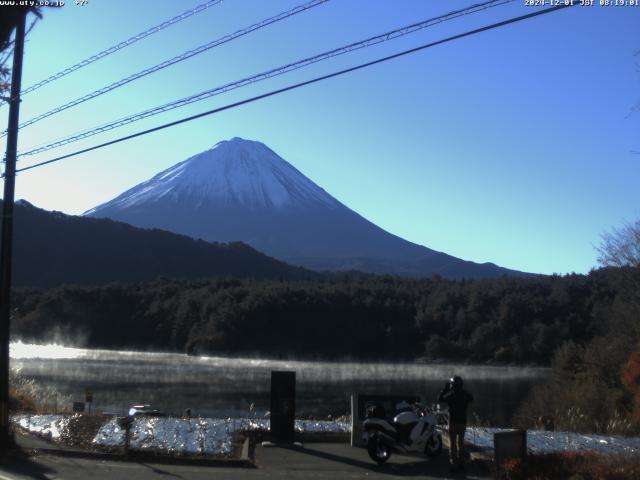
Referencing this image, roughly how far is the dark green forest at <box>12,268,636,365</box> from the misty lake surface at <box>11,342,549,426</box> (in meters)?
3.98

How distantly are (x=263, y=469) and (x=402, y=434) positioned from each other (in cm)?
227

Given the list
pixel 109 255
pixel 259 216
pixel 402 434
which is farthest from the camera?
pixel 259 216

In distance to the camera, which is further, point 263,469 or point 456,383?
point 263,469

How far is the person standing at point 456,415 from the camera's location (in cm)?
1264

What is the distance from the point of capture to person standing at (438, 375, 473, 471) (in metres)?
12.6

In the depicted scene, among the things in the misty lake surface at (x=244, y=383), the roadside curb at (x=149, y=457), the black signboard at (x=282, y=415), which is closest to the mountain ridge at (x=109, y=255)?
the misty lake surface at (x=244, y=383)

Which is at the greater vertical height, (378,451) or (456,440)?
(456,440)

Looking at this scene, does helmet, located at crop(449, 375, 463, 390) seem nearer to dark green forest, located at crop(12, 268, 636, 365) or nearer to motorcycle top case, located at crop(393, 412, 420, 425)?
motorcycle top case, located at crop(393, 412, 420, 425)

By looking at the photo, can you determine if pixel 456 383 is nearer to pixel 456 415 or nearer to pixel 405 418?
pixel 456 415

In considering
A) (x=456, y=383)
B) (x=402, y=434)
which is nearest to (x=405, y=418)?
(x=402, y=434)

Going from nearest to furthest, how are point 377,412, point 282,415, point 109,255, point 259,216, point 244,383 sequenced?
point 377,412, point 282,415, point 244,383, point 109,255, point 259,216

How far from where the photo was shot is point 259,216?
172250 millimetres

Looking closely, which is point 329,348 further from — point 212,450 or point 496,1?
point 496,1

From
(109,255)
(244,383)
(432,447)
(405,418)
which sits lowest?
(244,383)
